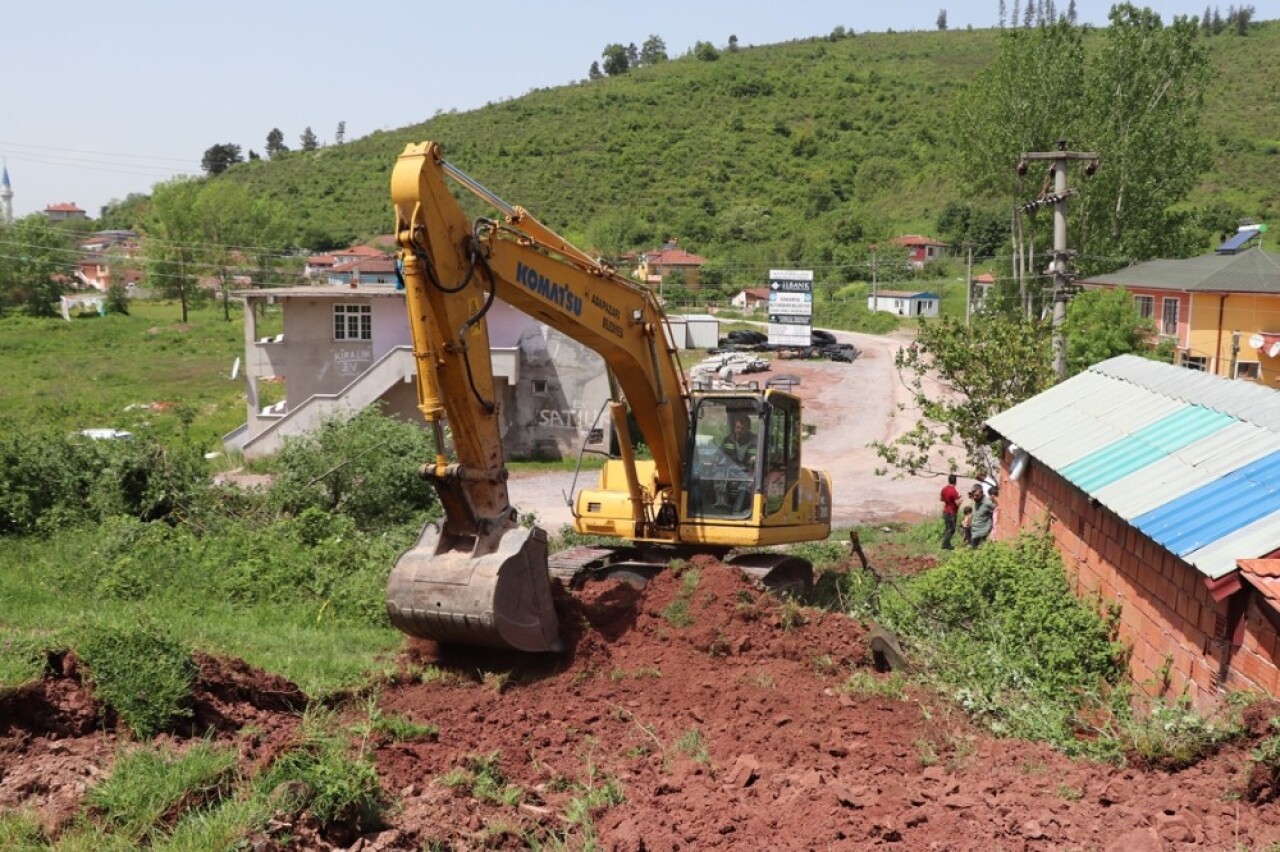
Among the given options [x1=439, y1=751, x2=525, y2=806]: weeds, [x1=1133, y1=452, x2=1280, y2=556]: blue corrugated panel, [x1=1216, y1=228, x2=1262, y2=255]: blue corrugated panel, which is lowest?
[x1=439, y1=751, x2=525, y2=806]: weeds

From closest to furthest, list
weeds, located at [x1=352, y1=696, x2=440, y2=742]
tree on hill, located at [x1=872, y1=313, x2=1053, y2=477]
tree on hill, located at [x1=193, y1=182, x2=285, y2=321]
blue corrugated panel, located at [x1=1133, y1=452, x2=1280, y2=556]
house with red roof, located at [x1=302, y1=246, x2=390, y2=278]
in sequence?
blue corrugated panel, located at [x1=1133, y1=452, x2=1280, y2=556]
weeds, located at [x1=352, y1=696, x2=440, y2=742]
tree on hill, located at [x1=872, y1=313, x2=1053, y2=477]
house with red roof, located at [x1=302, y1=246, x2=390, y2=278]
tree on hill, located at [x1=193, y1=182, x2=285, y2=321]

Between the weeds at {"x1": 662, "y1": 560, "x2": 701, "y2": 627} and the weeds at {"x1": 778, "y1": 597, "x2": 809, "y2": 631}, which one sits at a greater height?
the weeds at {"x1": 662, "y1": 560, "x2": 701, "y2": 627}

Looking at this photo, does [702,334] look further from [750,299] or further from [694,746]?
[694,746]

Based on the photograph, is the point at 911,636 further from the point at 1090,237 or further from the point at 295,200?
the point at 295,200

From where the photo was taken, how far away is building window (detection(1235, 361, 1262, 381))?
35.2 m

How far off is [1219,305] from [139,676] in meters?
35.3

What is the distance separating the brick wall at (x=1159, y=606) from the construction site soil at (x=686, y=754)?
883 mm

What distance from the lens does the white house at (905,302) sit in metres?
68.3

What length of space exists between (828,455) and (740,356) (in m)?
14.6

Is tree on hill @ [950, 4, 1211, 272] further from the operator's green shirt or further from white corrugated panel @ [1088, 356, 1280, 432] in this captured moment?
white corrugated panel @ [1088, 356, 1280, 432]

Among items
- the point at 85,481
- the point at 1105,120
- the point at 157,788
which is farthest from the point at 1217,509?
the point at 1105,120

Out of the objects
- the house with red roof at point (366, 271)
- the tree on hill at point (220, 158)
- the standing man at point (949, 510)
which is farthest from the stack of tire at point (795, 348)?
the tree on hill at point (220, 158)

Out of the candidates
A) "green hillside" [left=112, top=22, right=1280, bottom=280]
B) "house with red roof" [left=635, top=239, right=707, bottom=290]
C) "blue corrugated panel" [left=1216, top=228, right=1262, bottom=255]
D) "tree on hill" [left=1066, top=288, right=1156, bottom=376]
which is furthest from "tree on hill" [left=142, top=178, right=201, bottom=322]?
"blue corrugated panel" [left=1216, top=228, right=1262, bottom=255]

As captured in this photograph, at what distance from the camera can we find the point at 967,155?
43.1 meters
